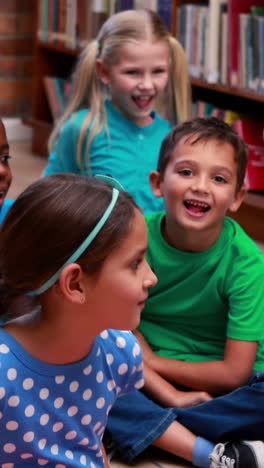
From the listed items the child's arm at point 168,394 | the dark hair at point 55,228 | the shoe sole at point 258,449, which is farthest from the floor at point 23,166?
the dark hair at point 55,228

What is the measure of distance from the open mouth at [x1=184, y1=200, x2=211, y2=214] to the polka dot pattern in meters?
0.49

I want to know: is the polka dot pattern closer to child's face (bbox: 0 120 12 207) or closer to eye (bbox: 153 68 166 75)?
child's face (bbox: 0 120 12 207)

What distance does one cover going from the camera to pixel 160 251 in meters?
1.78

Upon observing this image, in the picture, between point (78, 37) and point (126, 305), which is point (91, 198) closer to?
point (126, 305)

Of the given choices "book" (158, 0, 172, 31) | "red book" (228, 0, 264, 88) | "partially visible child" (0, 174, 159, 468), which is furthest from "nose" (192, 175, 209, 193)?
"book" (158, 0, 172, 31)

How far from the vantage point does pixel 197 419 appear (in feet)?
5.31

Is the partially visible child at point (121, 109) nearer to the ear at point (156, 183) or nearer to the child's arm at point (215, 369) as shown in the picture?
the ear at point (156, 183)

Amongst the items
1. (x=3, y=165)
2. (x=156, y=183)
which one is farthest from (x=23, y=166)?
(x=3, y=165)

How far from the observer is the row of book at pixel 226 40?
2914mm

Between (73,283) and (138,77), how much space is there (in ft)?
4.04

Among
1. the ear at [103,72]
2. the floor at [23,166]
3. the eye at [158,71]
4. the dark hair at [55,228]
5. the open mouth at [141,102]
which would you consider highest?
the dark hair at [55,228]

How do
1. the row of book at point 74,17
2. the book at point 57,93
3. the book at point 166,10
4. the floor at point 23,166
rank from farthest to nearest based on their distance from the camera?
1. the book at point 57,93
2. the row of book at point 74,17
3. the floor at point 23,166
4. the book at point 166,10

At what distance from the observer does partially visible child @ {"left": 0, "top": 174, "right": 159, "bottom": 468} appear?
1.11 m

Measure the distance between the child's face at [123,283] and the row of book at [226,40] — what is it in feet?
6.17
